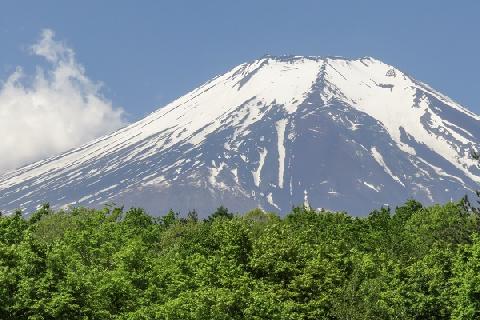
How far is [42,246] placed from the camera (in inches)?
1753

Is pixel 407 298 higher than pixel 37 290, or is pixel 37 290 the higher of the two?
pixel 37 290

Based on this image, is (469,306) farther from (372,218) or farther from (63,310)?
(372,218)

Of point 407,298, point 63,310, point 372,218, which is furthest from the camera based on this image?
point 372,218

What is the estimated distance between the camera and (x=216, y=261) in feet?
186

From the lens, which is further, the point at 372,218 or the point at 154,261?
the point at 372,218

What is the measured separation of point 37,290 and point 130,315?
5.76m

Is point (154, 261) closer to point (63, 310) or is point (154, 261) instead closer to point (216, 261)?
point (216, 261)

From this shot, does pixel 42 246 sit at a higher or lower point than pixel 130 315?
higher

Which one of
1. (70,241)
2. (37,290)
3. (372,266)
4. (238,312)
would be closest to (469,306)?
(238,312)

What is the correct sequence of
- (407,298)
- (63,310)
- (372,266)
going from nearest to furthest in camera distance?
(63,310) < (407,298) < (372,266)

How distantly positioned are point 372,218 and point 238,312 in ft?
213

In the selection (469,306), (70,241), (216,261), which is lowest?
(469,306)

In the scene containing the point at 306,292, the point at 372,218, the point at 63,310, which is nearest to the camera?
the point at 63,310

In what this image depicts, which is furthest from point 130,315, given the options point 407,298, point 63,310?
point 407,298
